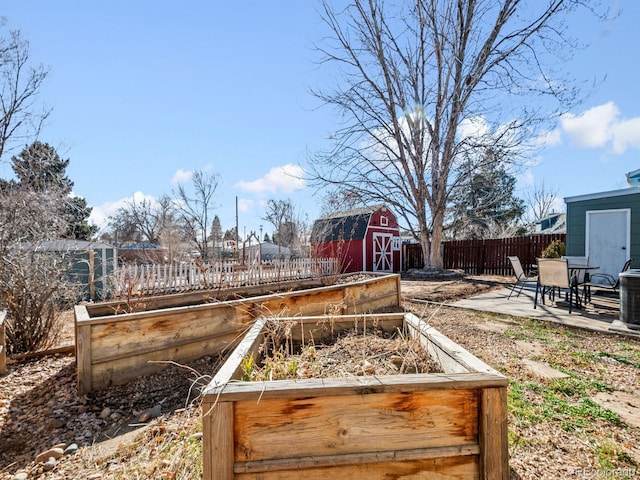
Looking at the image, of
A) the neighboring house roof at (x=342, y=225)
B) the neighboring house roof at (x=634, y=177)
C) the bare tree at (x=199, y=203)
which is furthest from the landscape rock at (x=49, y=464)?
the bare tree at (x=199, y=203)

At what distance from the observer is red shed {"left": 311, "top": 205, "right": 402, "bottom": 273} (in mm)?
16562

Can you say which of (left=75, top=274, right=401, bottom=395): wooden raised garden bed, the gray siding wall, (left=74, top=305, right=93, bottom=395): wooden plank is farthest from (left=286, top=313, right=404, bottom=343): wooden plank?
the gray siding wall

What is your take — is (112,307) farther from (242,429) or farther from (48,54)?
(48,54)

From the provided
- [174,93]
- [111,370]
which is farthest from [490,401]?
[174,93]

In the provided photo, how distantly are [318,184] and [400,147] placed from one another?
145 inches

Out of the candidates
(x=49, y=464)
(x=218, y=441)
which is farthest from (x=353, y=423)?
(x=49, y=464)

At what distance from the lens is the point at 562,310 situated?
5.26 m

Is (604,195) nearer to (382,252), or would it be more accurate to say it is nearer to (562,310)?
(562,310)

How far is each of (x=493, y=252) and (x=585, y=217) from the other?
6.49 m

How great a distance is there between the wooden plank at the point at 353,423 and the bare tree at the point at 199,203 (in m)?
23.9

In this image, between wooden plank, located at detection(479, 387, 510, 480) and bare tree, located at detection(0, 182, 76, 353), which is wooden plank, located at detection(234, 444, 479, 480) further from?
bare tree, located at detection(0, 182, 76, 353)

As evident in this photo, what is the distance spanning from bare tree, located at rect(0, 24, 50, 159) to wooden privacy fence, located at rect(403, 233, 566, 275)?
53.2ft

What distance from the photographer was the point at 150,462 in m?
1.65

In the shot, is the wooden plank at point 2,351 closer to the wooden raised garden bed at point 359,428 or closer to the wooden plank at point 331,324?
the wooden plank at point 331,324
